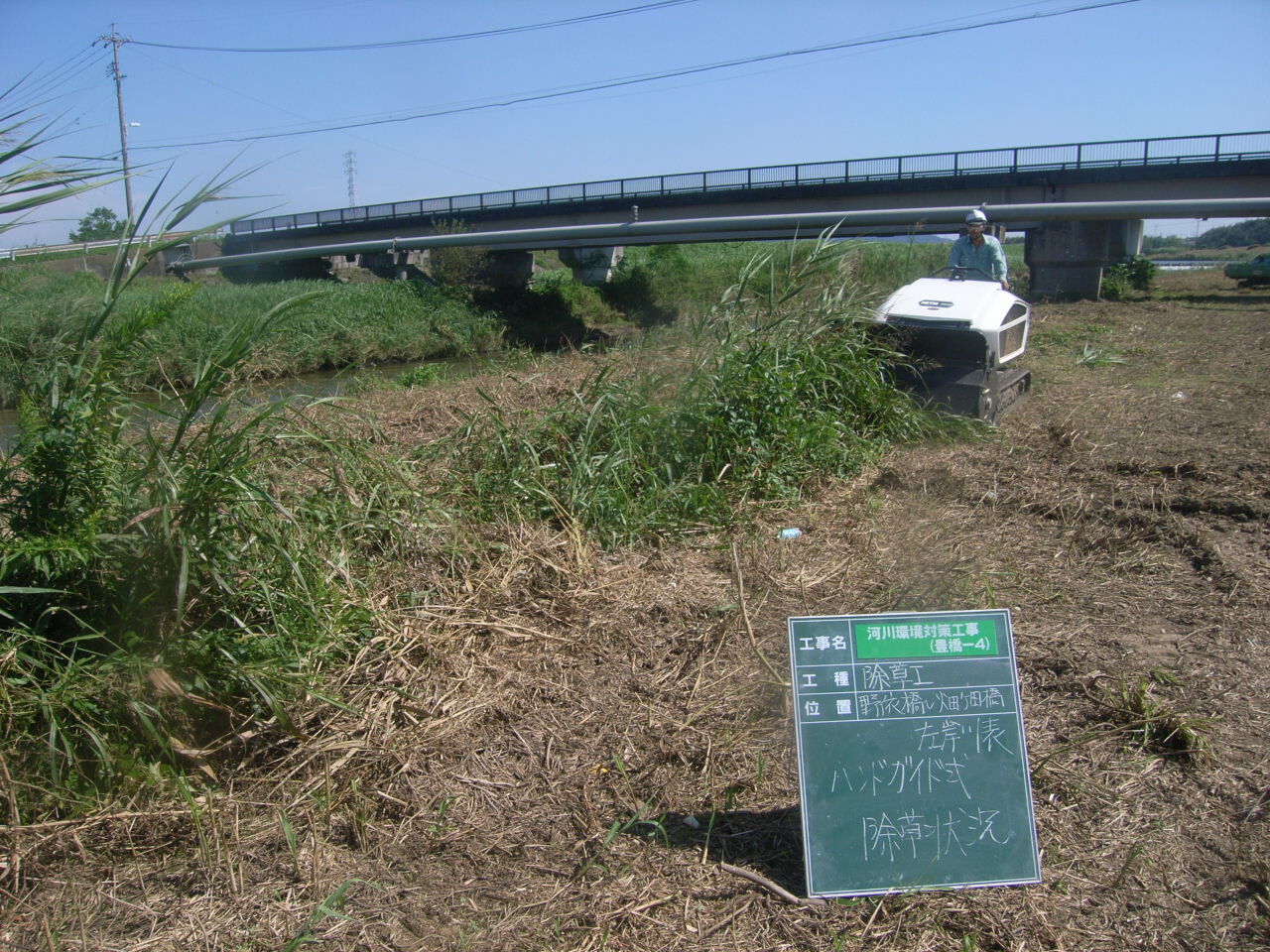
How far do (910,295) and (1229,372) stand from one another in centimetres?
334

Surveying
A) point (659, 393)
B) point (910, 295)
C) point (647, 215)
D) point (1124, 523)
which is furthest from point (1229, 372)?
point (647, 215)

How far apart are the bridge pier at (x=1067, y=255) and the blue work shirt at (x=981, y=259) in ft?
35.9

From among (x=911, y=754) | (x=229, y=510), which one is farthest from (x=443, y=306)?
(x=911, y=754)

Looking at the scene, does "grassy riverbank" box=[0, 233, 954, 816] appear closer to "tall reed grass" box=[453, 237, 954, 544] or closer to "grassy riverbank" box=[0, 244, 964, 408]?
"tall reed grass" box=[453, 237, 954, 544]

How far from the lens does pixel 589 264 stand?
33781 mm

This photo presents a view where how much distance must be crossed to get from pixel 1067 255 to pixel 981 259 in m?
12.1

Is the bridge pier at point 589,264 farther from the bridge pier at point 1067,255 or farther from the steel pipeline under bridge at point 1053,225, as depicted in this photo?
the bridge pier at point 1067,255

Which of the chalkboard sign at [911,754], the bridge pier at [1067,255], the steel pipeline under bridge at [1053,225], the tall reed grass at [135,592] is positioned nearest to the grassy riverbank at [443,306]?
the tall reed grass at [135,592]

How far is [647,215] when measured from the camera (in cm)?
3000

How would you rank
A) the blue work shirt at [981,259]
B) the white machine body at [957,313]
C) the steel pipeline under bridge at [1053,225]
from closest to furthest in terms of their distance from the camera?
the white machine body at [957,313] → the blue work shirt at [981,259] → the steel pipeline under bridge at [1053,225]

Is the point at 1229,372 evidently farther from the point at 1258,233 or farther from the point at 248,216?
the point at 1258,233

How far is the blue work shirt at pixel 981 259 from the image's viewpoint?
27.5 ft

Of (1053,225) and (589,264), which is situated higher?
(589,264)

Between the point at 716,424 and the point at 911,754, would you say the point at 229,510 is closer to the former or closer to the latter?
the point at 911,754
